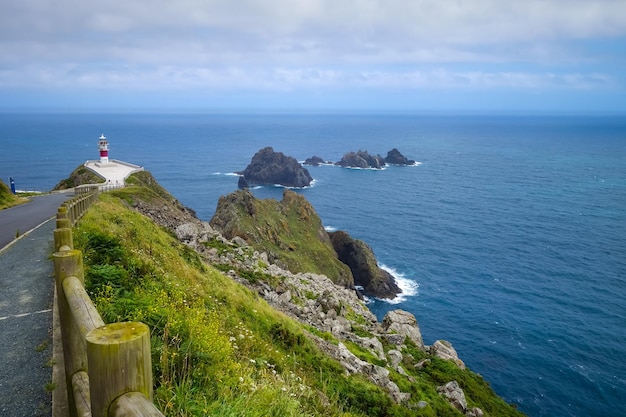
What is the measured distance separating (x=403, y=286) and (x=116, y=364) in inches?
2791

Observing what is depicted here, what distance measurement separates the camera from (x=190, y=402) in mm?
6551

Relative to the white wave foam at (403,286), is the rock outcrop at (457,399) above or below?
above

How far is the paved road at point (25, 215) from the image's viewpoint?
25672mm

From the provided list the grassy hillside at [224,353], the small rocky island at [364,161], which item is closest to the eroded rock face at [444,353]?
the grassy hillside at [224,353]

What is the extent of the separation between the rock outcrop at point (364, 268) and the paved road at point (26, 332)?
185 feet

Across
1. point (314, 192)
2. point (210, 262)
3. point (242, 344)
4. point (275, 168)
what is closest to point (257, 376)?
point (242, 344)

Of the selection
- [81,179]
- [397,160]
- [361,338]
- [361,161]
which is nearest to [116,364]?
[361,338]

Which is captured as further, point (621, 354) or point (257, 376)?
point (621, 354)

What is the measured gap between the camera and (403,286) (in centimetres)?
7138

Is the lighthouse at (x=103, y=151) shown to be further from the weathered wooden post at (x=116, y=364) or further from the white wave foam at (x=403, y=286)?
the weathered wooden post at (x=116, y=364)

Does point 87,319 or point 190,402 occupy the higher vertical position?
point 87,319

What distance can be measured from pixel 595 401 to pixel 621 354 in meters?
10.9

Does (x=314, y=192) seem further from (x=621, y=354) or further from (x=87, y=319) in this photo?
(x=87, y=319)

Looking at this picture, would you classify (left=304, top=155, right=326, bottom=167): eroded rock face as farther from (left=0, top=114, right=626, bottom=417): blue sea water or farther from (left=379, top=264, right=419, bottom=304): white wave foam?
(left=379, top=264, right=419, bottom=304): white wave foam
